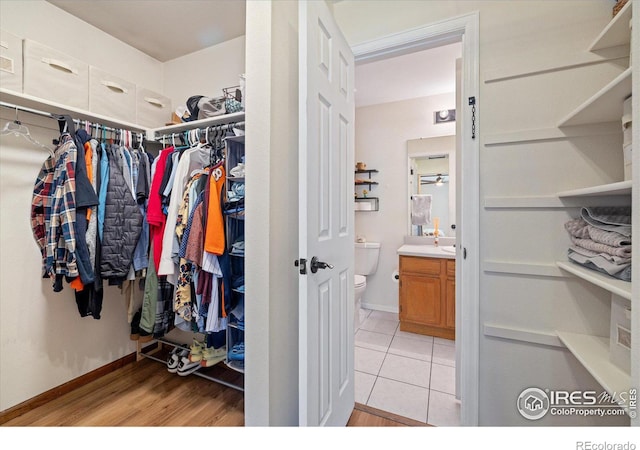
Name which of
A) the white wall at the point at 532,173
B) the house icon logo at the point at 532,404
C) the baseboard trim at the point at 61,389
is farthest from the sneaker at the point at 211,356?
the house icon logo at the point at 532,404

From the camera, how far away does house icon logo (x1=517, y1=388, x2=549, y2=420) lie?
1316 mm

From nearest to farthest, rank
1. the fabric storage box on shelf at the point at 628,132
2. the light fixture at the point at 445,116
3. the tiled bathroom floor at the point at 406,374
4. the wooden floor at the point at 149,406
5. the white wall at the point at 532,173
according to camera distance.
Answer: the fabric storage box on shelf at the point at 628,132
the white wall at the point at 532,173
the wooden floor at the point at 149,406
the tiled bathroom floor at the point at 406,374
the light fixture at the point at 445,116

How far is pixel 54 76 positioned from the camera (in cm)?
159

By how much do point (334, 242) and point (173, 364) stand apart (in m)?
1.65

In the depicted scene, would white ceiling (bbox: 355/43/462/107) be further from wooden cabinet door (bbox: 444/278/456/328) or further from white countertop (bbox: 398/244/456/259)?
wooden cabinet door (bbox: 444/278/456/328)

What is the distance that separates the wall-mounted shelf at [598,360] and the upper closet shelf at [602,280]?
282 millimetres

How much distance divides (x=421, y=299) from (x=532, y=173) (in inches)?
64.5

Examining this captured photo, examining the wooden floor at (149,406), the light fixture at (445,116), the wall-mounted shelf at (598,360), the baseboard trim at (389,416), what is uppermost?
the light fixture at (445,116)

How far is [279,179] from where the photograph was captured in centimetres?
115

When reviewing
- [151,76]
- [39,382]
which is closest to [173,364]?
[39,382]

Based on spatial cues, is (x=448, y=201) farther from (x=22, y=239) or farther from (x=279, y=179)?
(x=22, y=239)

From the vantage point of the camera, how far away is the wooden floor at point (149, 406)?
1.54 meters

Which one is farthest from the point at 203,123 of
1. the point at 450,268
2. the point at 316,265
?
the point at 450,268

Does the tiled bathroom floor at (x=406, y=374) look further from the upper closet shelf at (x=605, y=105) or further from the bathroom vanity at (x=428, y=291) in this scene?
the upper closet shelf at (x=605, y=105)
